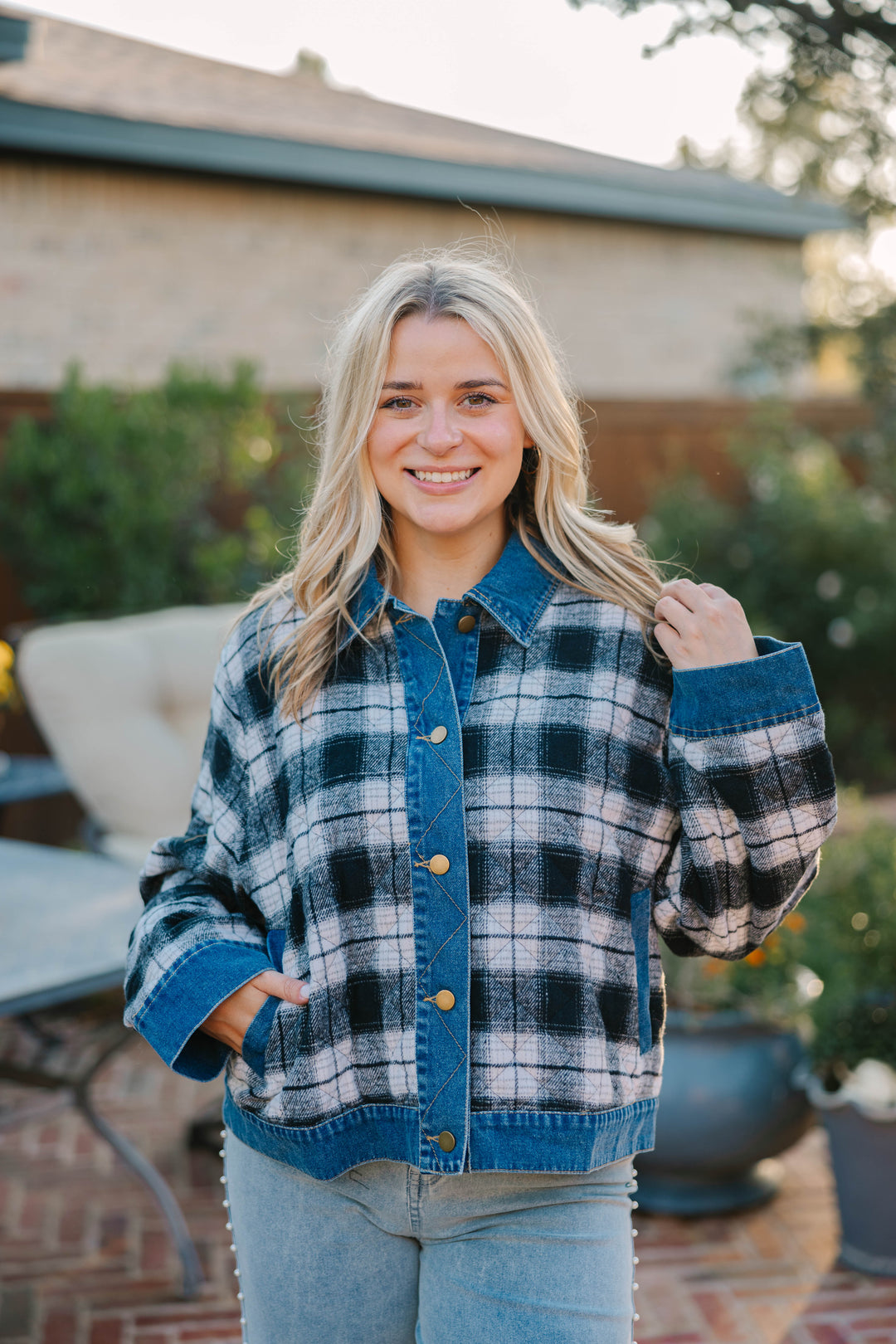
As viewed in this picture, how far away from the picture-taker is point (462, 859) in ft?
5.63

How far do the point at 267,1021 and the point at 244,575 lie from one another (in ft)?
16.4

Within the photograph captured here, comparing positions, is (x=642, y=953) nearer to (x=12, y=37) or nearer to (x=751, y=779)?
(x=751, y=779)

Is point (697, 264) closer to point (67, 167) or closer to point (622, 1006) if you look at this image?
point (67, 167)

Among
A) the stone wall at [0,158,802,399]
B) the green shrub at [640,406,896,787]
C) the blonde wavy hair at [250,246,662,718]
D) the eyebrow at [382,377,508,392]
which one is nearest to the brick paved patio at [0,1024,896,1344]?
the blonde wavy hair at [250,246,662,718]

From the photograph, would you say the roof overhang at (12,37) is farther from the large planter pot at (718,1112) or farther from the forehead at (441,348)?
the forehead at (441,348)

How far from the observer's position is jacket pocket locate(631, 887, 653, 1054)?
1759 millimetres

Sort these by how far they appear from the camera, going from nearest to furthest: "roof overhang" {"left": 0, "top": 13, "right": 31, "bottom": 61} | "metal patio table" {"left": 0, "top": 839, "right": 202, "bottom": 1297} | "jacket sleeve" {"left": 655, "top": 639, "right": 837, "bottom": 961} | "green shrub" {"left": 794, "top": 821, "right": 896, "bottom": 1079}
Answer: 1. "jacket sleeve" {"left": 655, "top": 639, "right": 837, "bottom": 961}
2. "metal patio table" {"left": 0, "top": 839, "right": 202, "bottom": 1297}
3. "green shrub" {"left": 794, "top": 821, "right": 896, "bottom": 1079}
4. "roof overhang" {"left": 0, "top": 13, "right": 31, "bottom": 61}

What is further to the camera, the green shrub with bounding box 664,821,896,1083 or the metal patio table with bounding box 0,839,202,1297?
the green shrub with bounding box 664,821,896,1083

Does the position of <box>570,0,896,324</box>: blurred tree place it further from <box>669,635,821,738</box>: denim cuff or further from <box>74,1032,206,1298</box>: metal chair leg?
<box>74,1032,206,1298</box>: metal chair leg

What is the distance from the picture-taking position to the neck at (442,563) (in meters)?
1.93

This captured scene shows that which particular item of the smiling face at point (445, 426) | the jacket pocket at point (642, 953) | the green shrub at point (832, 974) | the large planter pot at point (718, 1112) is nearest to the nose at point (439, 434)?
the smiling face at point (445, 426)

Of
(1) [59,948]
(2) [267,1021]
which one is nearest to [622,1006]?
Answer: (2) [267,1021]

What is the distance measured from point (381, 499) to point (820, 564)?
7.43 m

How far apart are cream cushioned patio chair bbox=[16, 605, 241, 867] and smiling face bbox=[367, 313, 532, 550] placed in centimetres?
269
